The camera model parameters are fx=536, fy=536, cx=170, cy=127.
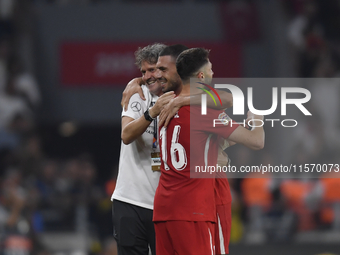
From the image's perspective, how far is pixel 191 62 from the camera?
9.71ft

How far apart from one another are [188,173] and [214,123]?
31 centimetres

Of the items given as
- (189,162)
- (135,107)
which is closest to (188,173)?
(189,162)

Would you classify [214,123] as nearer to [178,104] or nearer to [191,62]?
[178,104]

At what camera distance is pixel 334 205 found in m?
6.38

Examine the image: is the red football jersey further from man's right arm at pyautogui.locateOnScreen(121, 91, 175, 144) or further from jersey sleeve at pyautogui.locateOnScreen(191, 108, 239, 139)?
man's right arm at pyautogui.locateOnScreen(121, 91, 175, 144)

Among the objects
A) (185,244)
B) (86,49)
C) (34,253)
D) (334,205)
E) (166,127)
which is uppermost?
(86,49)

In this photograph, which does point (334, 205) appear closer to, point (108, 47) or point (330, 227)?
point (330, 227)

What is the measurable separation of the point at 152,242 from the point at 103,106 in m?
5.96

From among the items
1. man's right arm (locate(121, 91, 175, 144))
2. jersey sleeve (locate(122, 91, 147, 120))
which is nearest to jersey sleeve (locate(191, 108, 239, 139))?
man's right arm (locate(121, 91, 175, 144))

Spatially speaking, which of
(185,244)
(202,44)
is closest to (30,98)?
(202,44)

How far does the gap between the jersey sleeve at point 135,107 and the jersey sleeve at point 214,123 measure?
58 centimetres

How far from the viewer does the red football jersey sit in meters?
2.89

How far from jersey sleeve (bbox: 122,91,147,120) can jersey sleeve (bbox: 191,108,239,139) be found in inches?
22.8

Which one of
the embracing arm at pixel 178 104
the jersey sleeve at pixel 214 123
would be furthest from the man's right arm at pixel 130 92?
the jersey sleeve at pixel 214 123
